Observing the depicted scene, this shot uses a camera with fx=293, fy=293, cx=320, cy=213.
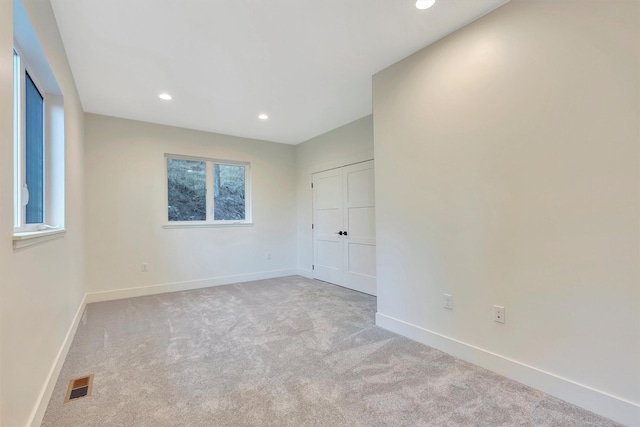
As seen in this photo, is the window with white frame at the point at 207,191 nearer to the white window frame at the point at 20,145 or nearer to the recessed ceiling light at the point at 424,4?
the white window frame at the point at 20,145

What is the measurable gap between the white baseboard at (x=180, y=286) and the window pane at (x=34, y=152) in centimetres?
216

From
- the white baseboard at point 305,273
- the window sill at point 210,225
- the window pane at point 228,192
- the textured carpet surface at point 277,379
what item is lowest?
the textured carpet surface at point 277,379

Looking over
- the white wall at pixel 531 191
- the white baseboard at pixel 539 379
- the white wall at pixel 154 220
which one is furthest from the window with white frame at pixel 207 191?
the white baseboard at pixel 539 379

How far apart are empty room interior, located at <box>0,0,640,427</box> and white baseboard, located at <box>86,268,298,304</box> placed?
28cm

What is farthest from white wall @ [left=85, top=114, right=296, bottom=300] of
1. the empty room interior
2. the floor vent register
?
the floor vent register

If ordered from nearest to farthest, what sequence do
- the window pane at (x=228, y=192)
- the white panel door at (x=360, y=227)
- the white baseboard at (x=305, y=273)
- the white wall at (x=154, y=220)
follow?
the white wall at (x=154, y=220), the white panel door at (x=360, y=227), the window pane at (x=228, y=192), the white baseboard at (x=305, y=273)

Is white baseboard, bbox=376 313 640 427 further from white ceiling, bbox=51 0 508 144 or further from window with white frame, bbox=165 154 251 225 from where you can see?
window with white frame, bbox=165 154 251 225

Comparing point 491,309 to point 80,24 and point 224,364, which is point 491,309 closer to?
point 224,364

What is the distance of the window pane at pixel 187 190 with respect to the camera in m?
4.51

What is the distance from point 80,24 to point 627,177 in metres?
3.56

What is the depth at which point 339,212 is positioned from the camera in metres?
4.66

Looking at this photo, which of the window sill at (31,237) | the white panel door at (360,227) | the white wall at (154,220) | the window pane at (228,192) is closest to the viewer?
the window sill at (31,237)

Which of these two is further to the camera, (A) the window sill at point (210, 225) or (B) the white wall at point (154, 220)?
(A) the window sill at point (210, 225)

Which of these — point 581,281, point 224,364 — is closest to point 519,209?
point 581,281
